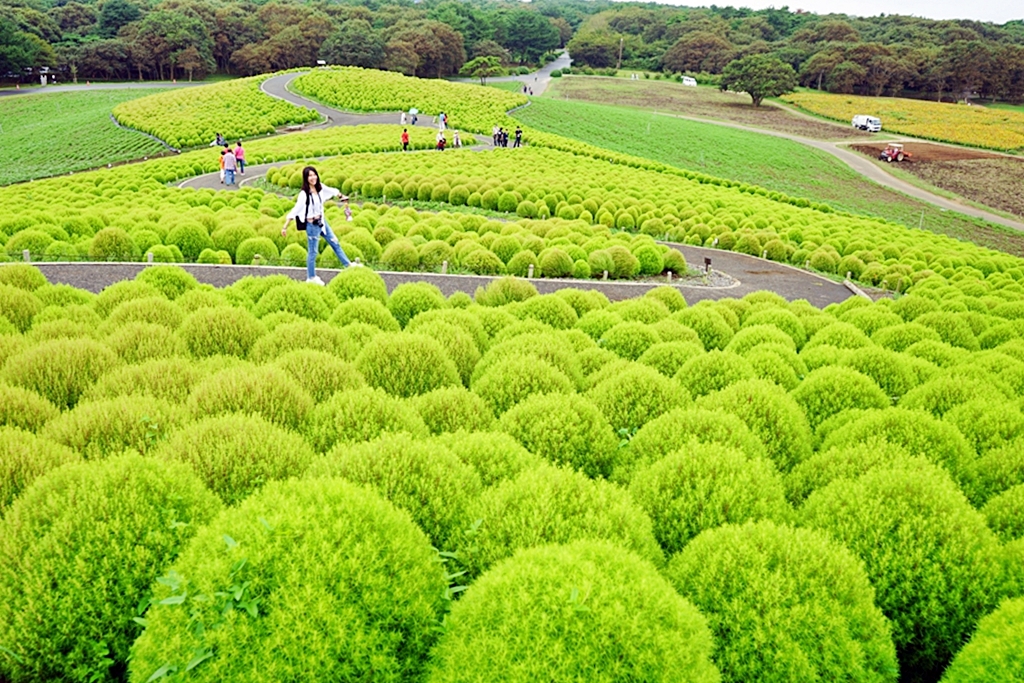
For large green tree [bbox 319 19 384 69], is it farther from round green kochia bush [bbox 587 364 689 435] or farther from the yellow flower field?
round green kochia bush [bbox 587 364 689 435]

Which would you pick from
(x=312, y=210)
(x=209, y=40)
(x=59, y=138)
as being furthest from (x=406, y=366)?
(x=209, y=40)

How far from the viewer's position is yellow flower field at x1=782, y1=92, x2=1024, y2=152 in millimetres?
72125

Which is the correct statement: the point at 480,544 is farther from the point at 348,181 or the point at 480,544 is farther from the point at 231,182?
the point at 231,182

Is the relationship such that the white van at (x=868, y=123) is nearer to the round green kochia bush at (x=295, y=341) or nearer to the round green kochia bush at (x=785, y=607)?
the round green kochia bush at (x=295, y=341)

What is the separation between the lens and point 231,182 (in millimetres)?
32375

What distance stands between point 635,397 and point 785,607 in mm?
2500

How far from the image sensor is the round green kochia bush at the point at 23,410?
457cm

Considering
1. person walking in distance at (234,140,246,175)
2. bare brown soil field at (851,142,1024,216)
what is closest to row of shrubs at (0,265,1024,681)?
person walking in distance at (234,140,246,175)

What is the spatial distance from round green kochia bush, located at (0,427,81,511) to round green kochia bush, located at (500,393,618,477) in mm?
2857

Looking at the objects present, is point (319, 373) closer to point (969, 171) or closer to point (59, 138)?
point (59, 138)

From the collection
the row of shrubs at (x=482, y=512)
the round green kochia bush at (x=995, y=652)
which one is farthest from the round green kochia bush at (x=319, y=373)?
the round green kochia bush at (x=995, y=652)

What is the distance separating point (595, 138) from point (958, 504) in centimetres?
6049

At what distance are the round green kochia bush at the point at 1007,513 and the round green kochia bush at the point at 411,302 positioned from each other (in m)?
6.52

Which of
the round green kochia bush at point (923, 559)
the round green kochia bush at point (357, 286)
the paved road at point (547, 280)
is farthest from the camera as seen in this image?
the paved road at point (547, 280)
